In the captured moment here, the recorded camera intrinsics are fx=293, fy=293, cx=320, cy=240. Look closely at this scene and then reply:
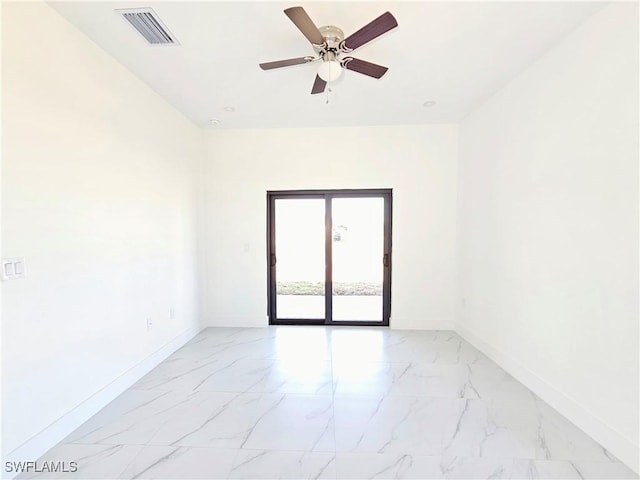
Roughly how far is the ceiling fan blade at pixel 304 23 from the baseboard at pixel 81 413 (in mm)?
2953

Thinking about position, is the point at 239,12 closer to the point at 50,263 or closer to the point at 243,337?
the point at 50,263

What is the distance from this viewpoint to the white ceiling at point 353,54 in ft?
6.28

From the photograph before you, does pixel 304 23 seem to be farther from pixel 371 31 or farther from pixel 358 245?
pixel 358 245

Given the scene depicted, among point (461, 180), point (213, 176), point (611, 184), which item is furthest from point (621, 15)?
point (213, 176)

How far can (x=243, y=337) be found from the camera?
154 inches

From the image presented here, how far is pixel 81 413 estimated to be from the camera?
6.98 feet

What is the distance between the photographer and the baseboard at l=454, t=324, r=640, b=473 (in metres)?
1.77

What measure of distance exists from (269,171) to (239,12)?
7.78ft

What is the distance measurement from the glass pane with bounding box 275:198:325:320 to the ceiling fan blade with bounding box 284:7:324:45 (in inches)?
99.8

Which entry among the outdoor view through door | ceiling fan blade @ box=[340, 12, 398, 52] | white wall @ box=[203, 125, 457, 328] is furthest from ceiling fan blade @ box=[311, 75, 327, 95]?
the outdoor view through door

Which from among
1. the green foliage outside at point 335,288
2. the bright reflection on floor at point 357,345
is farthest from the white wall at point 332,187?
the bright reflection on floor at point 357,345

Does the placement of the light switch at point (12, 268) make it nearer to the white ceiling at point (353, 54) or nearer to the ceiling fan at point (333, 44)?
the white ceiling at point (353, 54)

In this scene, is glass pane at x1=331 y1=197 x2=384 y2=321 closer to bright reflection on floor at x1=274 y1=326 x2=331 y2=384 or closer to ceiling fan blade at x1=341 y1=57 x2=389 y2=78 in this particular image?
bright reflection on floor at x1=274 y1=326 x2=331 y2=384

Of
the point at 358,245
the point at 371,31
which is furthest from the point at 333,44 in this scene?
the point at 358,245
